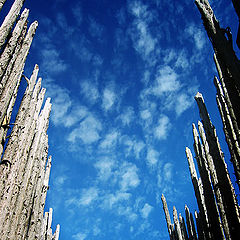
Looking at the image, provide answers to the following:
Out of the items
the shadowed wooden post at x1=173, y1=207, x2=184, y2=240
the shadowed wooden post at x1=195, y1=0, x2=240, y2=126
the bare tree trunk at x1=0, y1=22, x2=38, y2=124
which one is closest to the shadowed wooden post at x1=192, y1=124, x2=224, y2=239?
the shadowed wooden post at x1=195, y1=0, x2=240, y2=126

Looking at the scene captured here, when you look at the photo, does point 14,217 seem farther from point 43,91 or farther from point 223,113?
point 223,113

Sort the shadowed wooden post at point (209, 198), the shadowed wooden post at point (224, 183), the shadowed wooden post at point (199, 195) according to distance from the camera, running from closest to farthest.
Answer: the shadowed wooden post at point (224, 183), the shadowed wooden post at point (209, 198), the shadowed wooden post at point (199, 195)

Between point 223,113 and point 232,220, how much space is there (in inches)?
101

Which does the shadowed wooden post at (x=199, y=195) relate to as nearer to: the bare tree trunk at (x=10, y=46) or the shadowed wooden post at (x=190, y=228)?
the shadowed wooden post at (x=190, y=228)

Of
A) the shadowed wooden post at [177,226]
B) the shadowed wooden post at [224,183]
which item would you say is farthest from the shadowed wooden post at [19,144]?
the shadowed wooden post at [177,226]

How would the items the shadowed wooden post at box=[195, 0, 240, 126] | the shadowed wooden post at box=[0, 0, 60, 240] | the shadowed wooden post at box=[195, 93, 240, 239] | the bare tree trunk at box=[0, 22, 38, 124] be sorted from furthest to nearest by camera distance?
the shadowed wooden post at box=[195, 93, 240, 239]
the shadowed wooden post at box=[0, 0, 60, 240]
the bare tree trunk at box=[0, 22, 38, 124]
the shadowed wooden post at box=[195, 0, 240, 126]

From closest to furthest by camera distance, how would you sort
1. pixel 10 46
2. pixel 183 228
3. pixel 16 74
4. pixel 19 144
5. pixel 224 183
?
pixel 10 46, pixel 16 74, pixel 19 144, pixel 224 183, pixel 183 228

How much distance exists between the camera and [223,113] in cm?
533

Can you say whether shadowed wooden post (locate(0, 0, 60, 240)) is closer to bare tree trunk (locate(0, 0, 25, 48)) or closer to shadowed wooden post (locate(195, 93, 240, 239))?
bare tree trunk (locate(0, 0, 25, 48))

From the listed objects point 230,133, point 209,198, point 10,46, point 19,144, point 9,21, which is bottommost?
point 209,198

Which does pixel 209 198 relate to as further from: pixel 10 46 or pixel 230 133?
pixel 10 46

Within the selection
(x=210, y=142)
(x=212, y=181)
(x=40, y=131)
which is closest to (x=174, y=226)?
(x=212, y=181)

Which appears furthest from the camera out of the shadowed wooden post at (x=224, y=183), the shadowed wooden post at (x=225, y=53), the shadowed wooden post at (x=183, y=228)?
the shadowed wooden post at (x=183, y=228)

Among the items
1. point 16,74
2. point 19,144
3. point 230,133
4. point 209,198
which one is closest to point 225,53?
point 230,133
